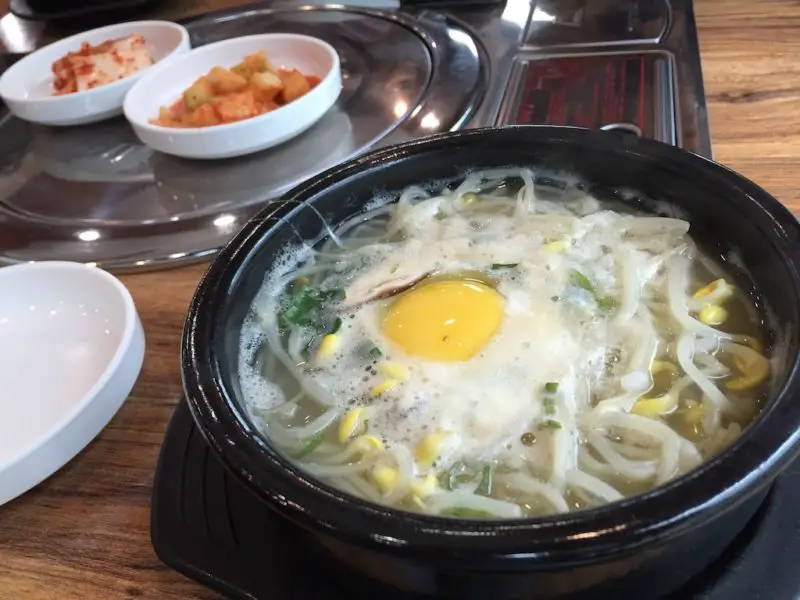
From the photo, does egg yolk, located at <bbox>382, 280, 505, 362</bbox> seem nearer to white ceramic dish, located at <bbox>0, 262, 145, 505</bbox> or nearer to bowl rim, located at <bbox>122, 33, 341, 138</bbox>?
white ceramic dish, located at <bbox>0, 262, 145, 505</bbox>

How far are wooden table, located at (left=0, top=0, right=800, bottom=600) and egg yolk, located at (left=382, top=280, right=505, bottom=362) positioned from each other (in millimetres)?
473

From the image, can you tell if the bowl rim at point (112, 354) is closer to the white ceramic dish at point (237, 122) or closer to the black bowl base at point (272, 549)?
the black bowl base at point (272, 549)

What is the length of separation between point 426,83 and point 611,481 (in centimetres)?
163

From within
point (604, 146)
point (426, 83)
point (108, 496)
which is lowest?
point (108, 496)

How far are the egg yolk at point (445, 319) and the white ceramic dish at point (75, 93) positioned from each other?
1.55 m

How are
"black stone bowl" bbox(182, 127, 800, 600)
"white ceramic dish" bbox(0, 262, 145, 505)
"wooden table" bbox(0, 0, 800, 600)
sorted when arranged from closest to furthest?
"black stone bowl" bbox(182, 127, 800, 600)
"wooden table" bbox(0, 0, 800, 600)
"white ceramic dish" bbox(0, 262, 145, 505)

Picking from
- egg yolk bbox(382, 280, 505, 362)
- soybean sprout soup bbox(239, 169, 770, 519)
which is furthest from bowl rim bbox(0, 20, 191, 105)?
egg yolk bbox(382, 280, 505, 362)

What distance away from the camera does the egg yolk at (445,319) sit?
1195mm

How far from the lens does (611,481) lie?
0.98 m

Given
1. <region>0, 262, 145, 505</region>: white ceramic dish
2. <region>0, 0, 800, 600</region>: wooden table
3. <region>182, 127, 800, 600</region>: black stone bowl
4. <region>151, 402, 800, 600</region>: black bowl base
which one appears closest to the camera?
<region>182, 127, 800, 600</region>: black stone bowl

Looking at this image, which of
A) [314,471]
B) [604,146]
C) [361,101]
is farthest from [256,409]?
[361,101]

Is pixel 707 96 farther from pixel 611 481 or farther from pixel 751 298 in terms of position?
pixel 611 481

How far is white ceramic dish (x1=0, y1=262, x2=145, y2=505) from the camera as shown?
49.3 inches

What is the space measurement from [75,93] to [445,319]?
1703 millimetres
